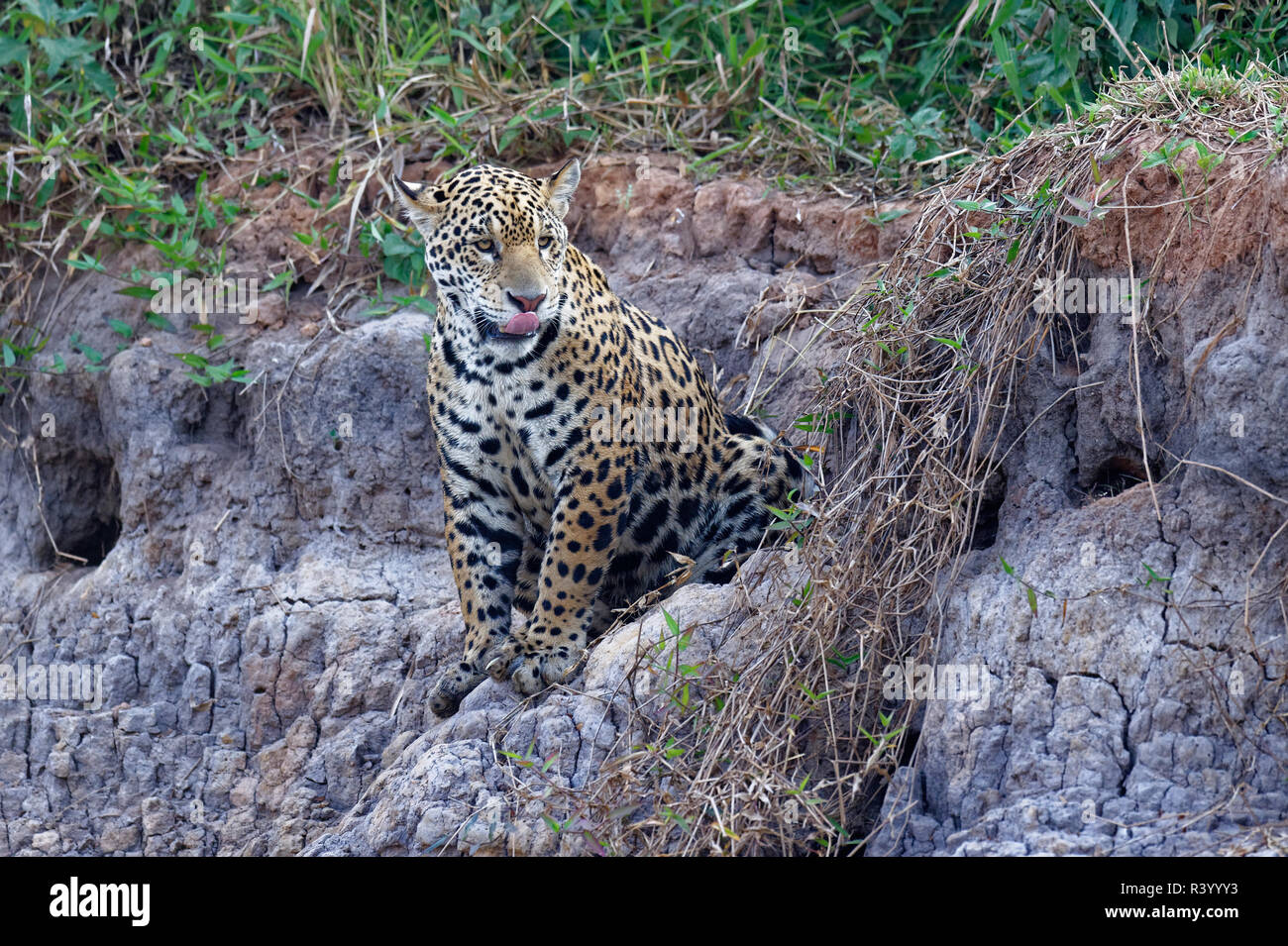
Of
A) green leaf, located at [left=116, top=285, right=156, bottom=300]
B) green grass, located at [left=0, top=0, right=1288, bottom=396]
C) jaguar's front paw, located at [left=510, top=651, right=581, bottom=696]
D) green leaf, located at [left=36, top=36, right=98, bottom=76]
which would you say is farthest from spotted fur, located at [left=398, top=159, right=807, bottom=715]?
green leaf, located at [left=36, top=36, right=98, bottom=76]

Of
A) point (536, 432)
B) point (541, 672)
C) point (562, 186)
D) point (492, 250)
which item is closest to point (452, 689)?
point (541, 672)

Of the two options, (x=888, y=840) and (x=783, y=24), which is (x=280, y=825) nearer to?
(x=888, y=840)

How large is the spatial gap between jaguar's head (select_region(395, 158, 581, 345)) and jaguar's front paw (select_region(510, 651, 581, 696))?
4.51 ft

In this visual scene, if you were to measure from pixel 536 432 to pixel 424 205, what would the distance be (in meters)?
1.15

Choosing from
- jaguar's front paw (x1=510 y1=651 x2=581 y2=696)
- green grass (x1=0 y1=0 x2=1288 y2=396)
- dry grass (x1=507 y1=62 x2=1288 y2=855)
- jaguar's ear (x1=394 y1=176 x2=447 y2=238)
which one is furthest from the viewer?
green grass (x1=0 y1=0 x2=1288 y2=396)

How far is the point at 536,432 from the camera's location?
20.8 ft

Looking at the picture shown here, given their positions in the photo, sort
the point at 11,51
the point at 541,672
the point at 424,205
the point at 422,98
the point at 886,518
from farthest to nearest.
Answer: the point at 422,98, the point at 11,51, the point at 424,205, the point at 541,672, the point at 886,518

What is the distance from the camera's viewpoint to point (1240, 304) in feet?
16.8

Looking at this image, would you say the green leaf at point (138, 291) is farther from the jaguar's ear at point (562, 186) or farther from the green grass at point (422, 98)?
the jaguar's ear at point (562, 186)

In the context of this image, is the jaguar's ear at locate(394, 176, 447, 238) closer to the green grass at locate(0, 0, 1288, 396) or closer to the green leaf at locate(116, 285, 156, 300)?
the green grass at locate(0, 0, 1288, 396)

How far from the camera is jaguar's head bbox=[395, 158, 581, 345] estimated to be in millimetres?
6176

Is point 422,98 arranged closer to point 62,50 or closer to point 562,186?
point 62,50

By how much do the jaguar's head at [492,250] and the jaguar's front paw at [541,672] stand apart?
1.38m

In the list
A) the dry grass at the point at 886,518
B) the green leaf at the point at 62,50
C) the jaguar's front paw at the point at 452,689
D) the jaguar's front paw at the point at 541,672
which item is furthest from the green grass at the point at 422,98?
the jaguar's front paw at the point at 541,672
